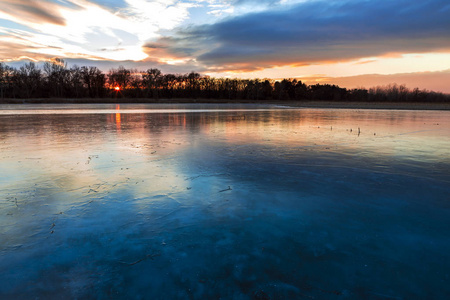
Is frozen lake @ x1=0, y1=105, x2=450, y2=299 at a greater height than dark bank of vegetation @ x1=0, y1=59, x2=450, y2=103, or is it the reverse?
dark bank of vegetation @ x1=0, y1=59, x2=450, y2=103

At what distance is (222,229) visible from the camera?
3.59 metres

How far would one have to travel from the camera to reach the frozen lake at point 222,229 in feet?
8.43

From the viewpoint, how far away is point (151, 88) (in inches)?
3570

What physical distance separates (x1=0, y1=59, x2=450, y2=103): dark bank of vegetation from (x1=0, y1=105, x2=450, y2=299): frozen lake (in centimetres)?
6825

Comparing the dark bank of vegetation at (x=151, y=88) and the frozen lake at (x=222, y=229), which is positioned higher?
the dark bank of vegetation at (x=151, y=88)

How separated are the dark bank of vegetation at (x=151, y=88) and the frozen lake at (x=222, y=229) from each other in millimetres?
68254

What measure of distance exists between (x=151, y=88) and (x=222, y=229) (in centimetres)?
9334

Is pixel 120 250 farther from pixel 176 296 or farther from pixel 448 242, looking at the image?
pixel 448 242

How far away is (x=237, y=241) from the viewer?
10.9 ft

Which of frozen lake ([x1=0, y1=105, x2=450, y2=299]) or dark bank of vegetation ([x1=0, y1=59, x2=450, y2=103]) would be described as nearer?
frozen lake ([x1=0, y1=105, x2=450, y2=299])

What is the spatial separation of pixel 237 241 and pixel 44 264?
7.03 ft

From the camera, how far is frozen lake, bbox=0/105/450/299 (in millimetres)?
2570

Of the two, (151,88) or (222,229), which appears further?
(151,88)

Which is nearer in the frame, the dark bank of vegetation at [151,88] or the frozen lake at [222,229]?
the frozen lake at [222,229]
